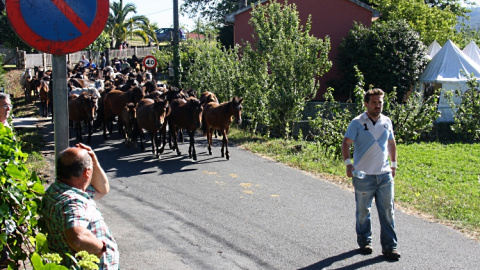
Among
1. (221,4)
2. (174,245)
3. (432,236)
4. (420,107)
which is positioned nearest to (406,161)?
(420,107)

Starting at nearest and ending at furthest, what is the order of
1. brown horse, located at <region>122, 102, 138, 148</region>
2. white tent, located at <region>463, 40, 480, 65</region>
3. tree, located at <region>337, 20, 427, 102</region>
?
brown horse, located at <region>122, 102, 138, 148</region>
tree, located at <region>337, 20, 427, 102</region>
white tent, located at <region>463, 40, 480, 65</region>

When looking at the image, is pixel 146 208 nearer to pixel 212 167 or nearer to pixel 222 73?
pixel 212 167

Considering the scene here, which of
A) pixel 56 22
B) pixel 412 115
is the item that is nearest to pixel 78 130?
pixel 412 115

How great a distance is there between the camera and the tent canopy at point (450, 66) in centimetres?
2711

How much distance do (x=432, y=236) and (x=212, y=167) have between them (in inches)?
235

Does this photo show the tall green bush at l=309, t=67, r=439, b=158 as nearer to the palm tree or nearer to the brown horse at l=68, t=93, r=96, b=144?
the brown horse at l=68, t=93, r=96, b=144

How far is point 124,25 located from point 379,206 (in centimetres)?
5521

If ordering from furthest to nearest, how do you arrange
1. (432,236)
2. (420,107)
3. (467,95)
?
(467,95) → (420,107) → (432,236)

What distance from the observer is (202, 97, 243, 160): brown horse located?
45.0 ft

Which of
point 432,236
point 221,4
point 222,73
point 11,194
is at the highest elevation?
point 221,4

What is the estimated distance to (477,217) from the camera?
8789mm

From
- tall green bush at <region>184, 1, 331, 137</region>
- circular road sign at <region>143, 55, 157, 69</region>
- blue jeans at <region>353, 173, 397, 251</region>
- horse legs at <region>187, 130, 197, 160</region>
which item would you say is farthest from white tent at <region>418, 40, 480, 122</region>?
blue jeans at <region>353, 173, 397, 251</region>

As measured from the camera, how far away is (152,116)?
14219 mm

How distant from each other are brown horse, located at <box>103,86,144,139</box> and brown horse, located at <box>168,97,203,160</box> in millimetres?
1925
